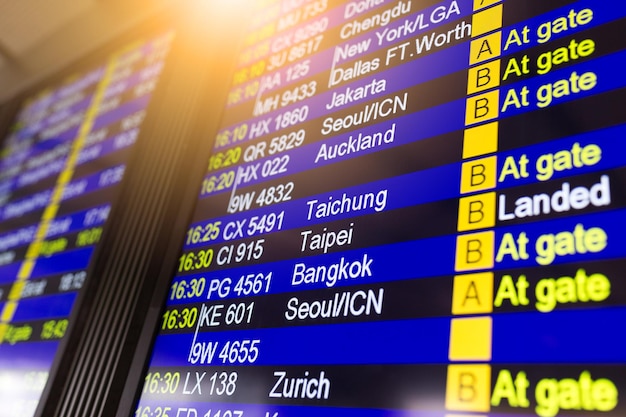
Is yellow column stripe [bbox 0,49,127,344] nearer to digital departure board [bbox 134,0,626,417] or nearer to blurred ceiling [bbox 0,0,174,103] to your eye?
blurred ceiling [bbox 0,0,174,103]

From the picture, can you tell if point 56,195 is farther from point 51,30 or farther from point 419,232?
point 419,232

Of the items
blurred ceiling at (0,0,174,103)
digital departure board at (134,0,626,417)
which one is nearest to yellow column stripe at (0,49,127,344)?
blurred ceiling at (0,0,174,103)

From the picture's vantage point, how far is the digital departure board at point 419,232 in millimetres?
1185

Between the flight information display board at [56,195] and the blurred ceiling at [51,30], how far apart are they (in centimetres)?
20

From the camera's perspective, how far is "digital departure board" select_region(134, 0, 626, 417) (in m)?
1.18

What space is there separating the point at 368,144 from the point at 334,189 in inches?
6.5

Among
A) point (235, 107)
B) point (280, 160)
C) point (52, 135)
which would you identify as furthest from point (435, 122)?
point (52, 135)

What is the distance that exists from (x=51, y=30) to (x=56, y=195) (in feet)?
4.45

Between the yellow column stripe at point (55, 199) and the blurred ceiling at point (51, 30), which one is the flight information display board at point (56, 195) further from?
the blurred ceiling at point (51, 30)

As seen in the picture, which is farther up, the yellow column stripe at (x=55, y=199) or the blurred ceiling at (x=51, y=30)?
the blurred ceiling at (x=51, y=30)

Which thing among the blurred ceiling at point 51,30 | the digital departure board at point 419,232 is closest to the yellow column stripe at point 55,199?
the blurred ceiling at point 51,30

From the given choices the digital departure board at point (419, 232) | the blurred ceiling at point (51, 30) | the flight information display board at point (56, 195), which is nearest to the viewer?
the digital departure board at point (419, 232)

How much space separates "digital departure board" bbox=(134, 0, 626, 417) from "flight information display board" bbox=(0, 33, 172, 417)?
0.72 metres

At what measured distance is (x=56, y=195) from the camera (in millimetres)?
2941
